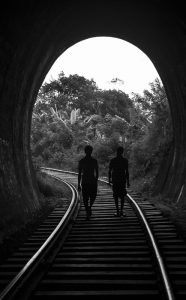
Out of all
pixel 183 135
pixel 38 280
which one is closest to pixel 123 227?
pixel 38 280

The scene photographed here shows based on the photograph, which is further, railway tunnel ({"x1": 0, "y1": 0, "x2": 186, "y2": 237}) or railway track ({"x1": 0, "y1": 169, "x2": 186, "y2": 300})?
railway tunnel ({"x1": 0, "y1": 0, "x2": 186, "y2": 237})

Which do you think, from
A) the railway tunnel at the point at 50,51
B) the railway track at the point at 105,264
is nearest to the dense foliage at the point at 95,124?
the railway tunnel at the point at 50,51

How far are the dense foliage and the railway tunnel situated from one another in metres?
5.50

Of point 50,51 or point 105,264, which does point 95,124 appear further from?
point 105,264

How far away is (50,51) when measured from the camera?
34.2ft

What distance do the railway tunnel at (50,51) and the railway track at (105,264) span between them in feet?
5.88

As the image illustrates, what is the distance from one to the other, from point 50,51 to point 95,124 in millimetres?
24380

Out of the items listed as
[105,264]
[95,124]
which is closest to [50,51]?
[105,264]

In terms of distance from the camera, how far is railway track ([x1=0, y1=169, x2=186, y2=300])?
3.89 meters

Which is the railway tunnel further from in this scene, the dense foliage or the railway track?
the dense foliage

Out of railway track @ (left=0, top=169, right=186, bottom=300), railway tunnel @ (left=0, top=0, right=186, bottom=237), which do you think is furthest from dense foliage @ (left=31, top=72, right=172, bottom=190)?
railway track @ (left=0, top=169, right=186, bottom=300)

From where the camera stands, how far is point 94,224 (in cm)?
800

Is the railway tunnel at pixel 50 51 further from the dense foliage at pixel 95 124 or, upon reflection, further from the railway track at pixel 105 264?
the dense foliage at pixel 95 124

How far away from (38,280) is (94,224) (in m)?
3.83
